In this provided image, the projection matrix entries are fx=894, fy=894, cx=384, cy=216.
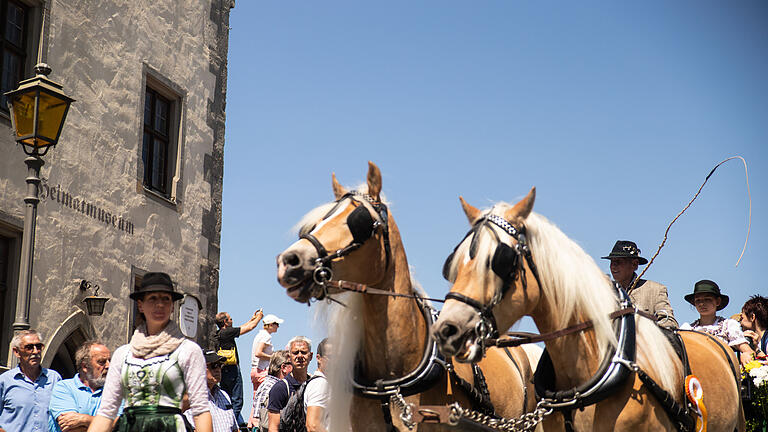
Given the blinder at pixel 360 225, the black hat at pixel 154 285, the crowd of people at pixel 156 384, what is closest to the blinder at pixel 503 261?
the blinder at pixel 360 225

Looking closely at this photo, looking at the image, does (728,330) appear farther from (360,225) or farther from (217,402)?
(217,402)

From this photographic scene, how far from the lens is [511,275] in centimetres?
485

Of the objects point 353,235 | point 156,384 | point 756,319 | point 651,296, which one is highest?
point 353,235

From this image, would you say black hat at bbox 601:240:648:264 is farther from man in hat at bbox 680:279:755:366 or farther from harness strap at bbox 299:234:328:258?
harness strap at bbox 299:234:328:258

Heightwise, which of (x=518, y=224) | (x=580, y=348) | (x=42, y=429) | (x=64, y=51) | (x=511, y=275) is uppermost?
(x=64, y=51)

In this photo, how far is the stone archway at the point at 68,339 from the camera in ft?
39.7

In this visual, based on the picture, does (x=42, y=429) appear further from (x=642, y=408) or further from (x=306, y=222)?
(x=642, y=408)

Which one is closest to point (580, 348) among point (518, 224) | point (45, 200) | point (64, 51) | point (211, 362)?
point (518, 224)

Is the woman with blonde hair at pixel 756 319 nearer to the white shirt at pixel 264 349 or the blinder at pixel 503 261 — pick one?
the blinder at pixel 503 261

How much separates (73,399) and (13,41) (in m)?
6.50

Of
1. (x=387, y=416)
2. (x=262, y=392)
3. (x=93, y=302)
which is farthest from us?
(x=93, y=302)

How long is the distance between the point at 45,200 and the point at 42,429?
4.93m

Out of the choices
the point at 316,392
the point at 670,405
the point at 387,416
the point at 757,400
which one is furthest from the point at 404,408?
the point at 757,400

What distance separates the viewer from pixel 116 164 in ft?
44.5
